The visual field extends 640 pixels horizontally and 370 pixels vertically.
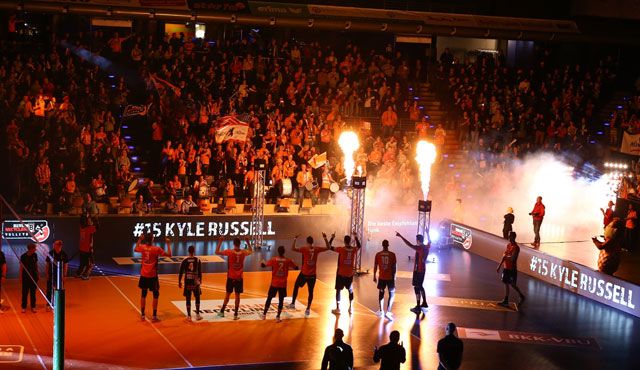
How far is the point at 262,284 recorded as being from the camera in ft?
72.0

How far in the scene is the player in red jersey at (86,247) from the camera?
2123 cm

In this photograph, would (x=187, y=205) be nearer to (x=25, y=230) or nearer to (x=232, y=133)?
(x=232, y=133)

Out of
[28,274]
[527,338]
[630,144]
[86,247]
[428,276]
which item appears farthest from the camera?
[630,144]

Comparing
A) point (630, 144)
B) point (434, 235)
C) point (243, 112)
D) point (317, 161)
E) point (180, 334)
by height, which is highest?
point (243, 112)

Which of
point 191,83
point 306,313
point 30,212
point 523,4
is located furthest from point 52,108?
point 523,4

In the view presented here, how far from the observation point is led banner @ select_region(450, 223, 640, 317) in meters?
20.5

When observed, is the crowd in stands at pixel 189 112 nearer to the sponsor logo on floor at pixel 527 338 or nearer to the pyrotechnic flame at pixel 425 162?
the pyrotechnic flame at pixel 425 162

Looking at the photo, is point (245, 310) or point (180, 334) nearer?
point (180, 334)

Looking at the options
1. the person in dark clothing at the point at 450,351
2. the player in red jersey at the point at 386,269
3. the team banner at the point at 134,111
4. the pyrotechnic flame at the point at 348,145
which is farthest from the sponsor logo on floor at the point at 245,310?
the team banner at the point at 134,111

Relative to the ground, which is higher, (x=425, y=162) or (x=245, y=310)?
(x=425, y=162)

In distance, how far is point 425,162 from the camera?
30297 millimetres

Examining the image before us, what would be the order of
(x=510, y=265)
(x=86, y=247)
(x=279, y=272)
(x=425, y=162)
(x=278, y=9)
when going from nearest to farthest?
1. (x=279, y=272)
2. (x=510, y=265)
3. (x=86, y=247)
4. (x=425, y=162)
5. (x=278, y=9)

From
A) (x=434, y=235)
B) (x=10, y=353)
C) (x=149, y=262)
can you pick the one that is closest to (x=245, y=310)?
(x=149, y=262)

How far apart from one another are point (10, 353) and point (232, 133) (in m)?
14.7
